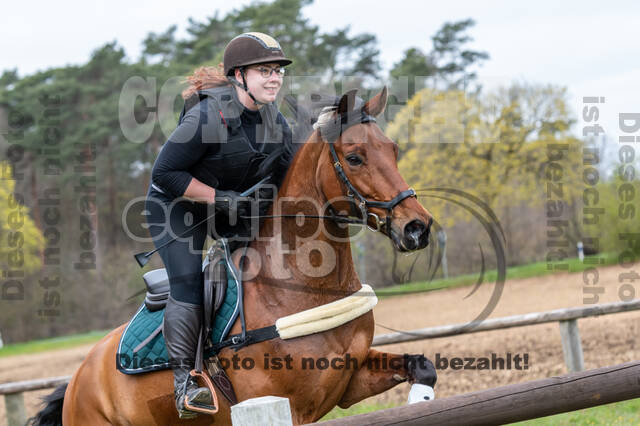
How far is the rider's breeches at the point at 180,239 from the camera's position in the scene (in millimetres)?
3723

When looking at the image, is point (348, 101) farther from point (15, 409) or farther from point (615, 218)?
point (615, 218)

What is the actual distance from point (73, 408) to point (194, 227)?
5.57ft

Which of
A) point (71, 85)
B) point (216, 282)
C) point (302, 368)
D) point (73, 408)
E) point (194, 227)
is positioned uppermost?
point (71, 85)

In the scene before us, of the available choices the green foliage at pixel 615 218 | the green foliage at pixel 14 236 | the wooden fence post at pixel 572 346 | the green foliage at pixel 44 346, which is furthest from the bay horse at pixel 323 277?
the green foliage at pixel 14 236

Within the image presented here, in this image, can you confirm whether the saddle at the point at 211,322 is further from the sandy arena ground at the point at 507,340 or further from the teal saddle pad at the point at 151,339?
the sandy arena ground at the point at 507,340

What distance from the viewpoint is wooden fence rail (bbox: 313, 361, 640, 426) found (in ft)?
8.94

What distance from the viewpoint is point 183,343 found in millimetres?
3635

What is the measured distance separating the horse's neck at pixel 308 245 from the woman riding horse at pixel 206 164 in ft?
0.64

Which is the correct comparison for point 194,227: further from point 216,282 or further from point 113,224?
point 113,224

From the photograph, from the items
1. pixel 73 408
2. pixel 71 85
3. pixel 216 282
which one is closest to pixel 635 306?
pixel 216 282

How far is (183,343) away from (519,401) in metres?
1.84

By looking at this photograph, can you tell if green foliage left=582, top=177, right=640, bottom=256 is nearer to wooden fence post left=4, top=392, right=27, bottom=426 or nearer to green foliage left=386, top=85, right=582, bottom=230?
green foliage left=386, top=85, right=582, bottom=230

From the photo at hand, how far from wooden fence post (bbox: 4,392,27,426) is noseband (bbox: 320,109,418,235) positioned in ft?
17.3

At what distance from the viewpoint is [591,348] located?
9.24m
